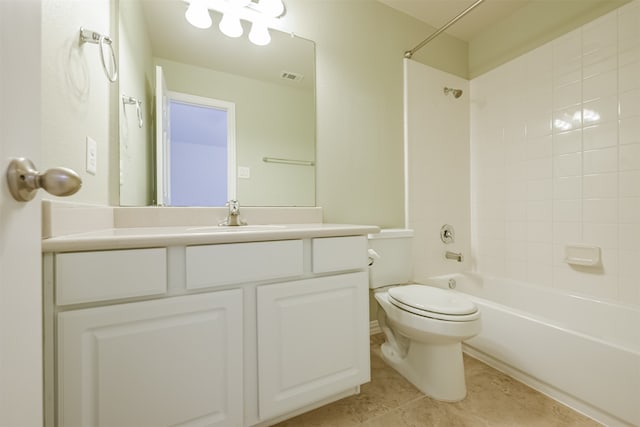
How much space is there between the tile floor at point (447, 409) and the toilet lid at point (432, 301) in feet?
1.41

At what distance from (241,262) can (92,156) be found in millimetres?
675

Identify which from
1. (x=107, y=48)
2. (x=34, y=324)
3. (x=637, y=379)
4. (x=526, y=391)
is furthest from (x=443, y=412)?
(x=107, y=48)

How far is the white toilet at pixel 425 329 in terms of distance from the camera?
1188 millimetres

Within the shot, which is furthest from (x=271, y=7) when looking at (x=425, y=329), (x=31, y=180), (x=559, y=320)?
(x=559, y=320)

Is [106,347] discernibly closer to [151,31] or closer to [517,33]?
[151,31]

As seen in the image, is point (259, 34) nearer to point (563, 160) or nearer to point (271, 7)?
point (271, 7)

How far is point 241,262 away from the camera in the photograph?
929 mm

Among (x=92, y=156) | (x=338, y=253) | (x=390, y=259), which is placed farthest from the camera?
(x=390, y=259)

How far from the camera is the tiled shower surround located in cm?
152

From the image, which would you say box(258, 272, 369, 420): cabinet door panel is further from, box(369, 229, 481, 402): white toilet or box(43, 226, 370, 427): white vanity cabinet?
box(369, 229, 481, 402): white toilet

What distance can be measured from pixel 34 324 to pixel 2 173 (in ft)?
0.80

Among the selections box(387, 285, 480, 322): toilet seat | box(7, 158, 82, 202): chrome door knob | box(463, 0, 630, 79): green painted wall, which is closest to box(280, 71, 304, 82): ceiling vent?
box(387, 285, 480, 322): toilet seat

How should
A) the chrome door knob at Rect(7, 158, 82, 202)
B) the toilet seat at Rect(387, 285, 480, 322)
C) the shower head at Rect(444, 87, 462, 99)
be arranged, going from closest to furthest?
the chrome door knob at Rect(7, 158, 82, 202), the toilet seat at Rect(387, 285, 480, 322), the shower head at Rect(444, 87, 462, 99)

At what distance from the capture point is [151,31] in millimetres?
1370
